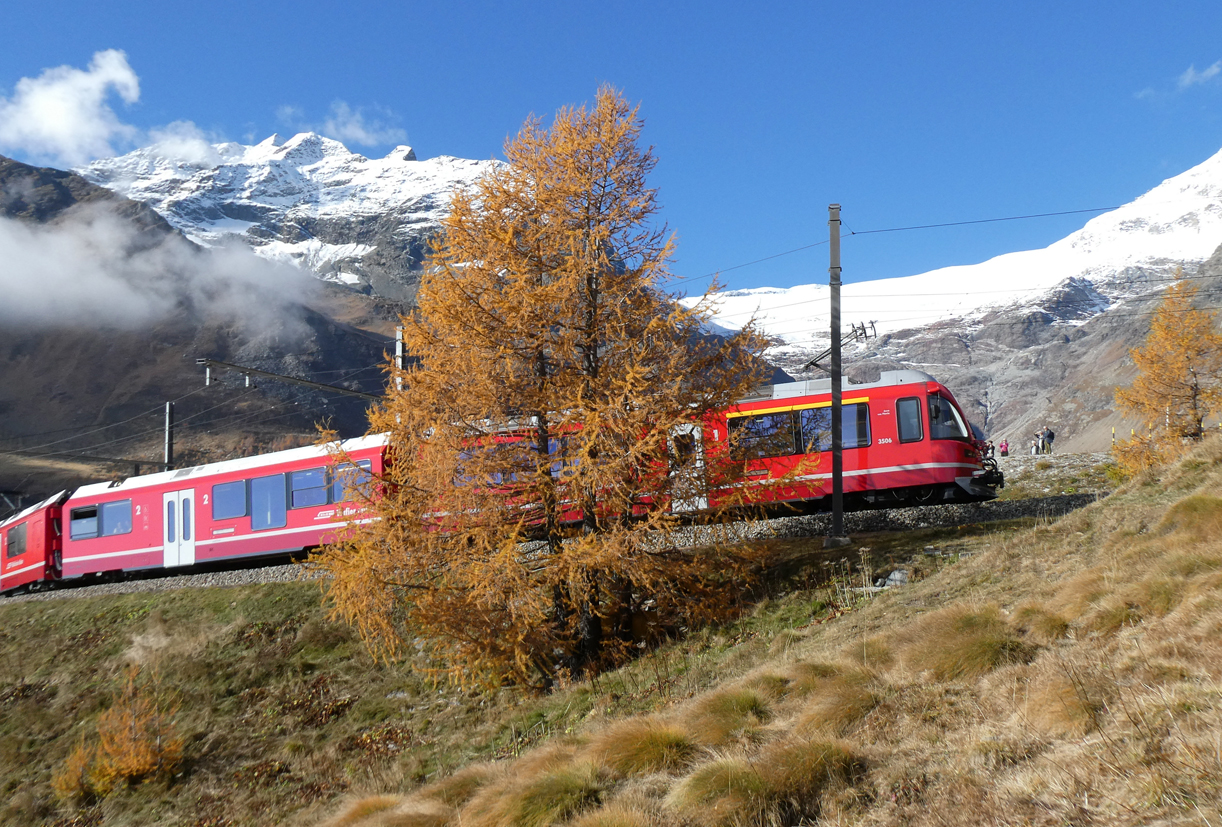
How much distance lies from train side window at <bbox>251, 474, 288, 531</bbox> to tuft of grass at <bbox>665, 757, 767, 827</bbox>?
1637 cm

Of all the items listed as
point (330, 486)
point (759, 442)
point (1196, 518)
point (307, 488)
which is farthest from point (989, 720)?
point (307, 488)

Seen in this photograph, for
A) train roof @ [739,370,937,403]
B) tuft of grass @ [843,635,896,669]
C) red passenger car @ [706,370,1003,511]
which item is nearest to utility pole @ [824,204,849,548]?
red passenger car @ [706,370,1003,511]

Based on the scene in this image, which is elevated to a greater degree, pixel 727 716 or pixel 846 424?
pixel 846 424

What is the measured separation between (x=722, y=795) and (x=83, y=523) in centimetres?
2440

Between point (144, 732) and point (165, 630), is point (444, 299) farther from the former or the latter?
point (165, 630)

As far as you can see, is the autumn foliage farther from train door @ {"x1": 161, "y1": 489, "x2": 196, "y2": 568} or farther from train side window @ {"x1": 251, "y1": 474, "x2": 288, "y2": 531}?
train door @ {"x1": 161, "y1": 489, "x2": 196, "y2": 568}

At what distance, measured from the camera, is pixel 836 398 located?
1383 cm

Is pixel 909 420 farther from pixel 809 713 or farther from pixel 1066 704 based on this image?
pixel 1066 704

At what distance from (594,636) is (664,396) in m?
4.02

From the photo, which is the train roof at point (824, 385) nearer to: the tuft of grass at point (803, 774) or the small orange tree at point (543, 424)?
the small orange tree at point (543, 424)

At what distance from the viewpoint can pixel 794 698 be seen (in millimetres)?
6668

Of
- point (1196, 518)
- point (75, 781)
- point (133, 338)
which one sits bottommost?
point (75, 781)

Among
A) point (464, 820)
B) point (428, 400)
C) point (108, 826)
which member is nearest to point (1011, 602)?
point (464, 820)

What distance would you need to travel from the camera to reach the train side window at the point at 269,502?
19297 mm
